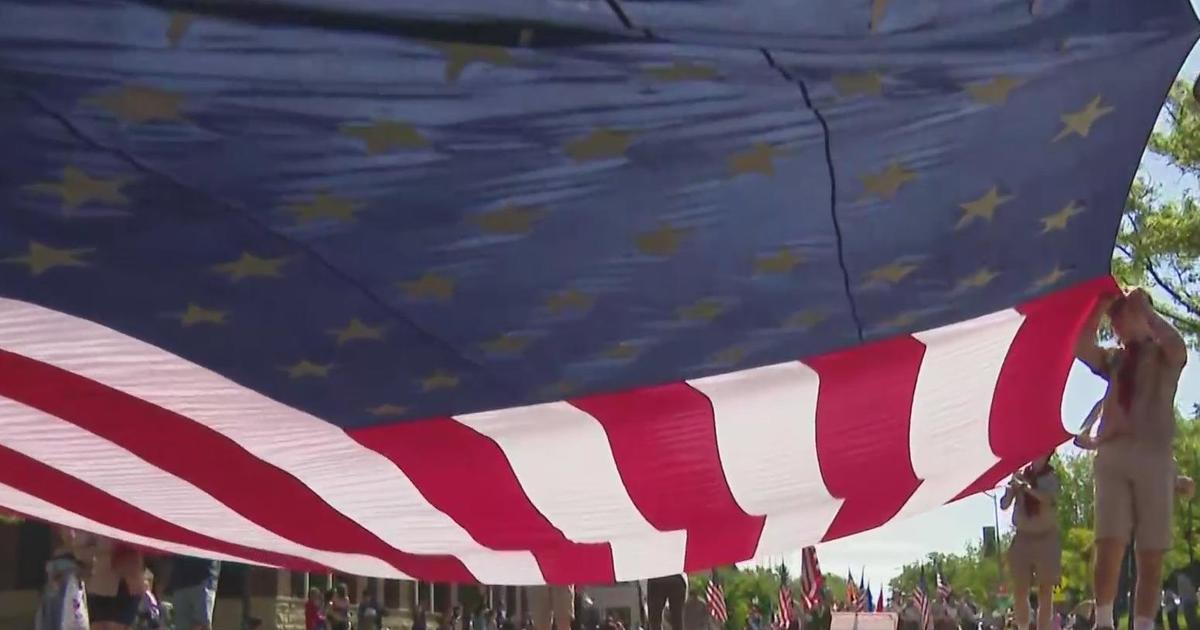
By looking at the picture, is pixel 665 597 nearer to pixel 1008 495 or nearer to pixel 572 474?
pixel 1008 495

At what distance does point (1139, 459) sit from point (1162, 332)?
1.23ft

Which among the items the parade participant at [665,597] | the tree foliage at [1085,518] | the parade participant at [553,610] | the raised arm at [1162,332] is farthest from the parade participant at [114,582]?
the tree foliage at [1085,518]

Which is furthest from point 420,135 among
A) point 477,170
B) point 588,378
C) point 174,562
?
point 174,562

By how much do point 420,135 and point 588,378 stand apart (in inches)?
35.3

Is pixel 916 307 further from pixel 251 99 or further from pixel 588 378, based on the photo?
pixel 251 99

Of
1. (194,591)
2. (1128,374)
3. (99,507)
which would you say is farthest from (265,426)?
(194,591)

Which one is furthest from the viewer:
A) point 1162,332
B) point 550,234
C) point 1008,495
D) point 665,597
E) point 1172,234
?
point 1172,234

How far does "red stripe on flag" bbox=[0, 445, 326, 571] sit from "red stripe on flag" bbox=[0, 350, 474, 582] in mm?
137

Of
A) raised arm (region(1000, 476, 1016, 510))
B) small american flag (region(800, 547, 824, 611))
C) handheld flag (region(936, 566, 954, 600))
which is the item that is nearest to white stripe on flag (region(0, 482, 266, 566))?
raised arm (region(1000, 476, 1016, 510))

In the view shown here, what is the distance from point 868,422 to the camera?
325 cm

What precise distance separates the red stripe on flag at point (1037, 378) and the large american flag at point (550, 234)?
0.01 meters

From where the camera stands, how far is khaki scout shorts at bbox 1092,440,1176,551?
369 centimetres

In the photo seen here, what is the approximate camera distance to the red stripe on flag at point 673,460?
9.93 ft

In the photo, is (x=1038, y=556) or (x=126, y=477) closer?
(x=126, y=477)
